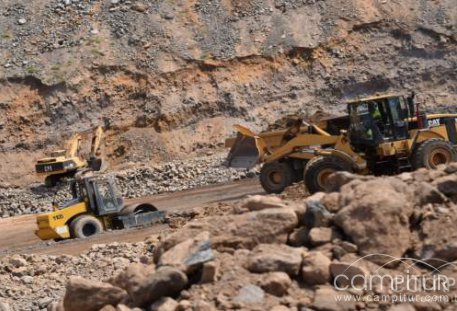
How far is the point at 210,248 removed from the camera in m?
7.70

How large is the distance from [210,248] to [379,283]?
1.60 meters

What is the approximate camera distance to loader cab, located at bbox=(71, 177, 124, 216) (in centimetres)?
1823

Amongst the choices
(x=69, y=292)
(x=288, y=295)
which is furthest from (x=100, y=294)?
(x=288, y=295)

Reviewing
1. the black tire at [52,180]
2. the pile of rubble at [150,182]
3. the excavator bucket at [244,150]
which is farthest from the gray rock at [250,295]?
the black tire at [52,180]

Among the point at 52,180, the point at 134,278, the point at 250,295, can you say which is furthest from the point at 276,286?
the point at 52,180

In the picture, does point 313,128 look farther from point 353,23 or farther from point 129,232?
point 353,23

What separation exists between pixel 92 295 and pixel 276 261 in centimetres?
181

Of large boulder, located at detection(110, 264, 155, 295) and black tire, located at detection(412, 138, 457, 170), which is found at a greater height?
large boulder, located at detection(110, 264, 155, 295)

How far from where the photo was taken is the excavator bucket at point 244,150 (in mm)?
20266

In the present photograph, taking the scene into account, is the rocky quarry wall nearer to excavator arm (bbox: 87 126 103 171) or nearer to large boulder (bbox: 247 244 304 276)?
excavator arm (bbox: 87 126 103 171)

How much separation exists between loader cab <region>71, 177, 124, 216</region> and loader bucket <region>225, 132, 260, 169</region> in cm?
373

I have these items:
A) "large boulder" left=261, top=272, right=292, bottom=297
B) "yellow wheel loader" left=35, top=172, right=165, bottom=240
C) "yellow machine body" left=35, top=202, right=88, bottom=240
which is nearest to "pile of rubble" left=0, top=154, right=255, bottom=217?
"yellow wheel loader" left=35, top=172, right=165, bottom=240

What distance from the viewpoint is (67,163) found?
27703mm

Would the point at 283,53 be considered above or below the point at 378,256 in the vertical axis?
above
